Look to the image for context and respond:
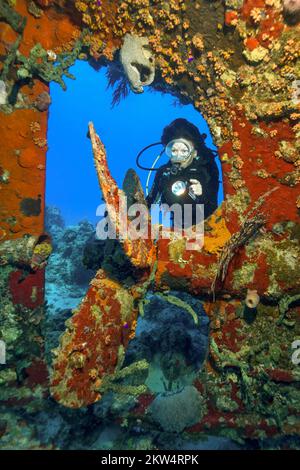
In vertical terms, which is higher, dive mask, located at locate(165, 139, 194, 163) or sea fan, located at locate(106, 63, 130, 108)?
sea fan, located at locate(106, 63, 130, 108)

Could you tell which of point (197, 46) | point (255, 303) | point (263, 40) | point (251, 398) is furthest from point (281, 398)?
point (197, 46)

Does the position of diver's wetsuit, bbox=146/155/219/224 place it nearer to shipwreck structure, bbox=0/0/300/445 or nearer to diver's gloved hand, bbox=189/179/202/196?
diver's gloved hand, bbox=189/179/202/196

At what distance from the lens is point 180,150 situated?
595cm

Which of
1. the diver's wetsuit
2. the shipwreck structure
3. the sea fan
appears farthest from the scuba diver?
the sea fan

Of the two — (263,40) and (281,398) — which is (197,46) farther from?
(281,398)

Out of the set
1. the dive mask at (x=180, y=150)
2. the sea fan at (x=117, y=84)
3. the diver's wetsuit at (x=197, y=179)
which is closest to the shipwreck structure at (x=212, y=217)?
the diver's wetsuit at (x=197, y=179)

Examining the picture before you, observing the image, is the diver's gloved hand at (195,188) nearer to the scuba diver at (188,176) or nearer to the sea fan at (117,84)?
the scuba diver at (188,176)

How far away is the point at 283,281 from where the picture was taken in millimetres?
3941

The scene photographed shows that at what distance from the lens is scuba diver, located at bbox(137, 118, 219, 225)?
5.66m

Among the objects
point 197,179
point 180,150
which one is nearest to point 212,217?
point 197,179

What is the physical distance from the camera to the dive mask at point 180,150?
5910mm

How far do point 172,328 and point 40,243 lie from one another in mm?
3384

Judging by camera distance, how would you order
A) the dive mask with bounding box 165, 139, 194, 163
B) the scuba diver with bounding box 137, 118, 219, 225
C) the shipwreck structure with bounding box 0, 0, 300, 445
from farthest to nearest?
the dive mask with bounding box 165, 139, 194, 163 → the scuba diver with bounding box 137, 118, 219, 225 → the shipwreck structure with bounding box 0, 0, 300, 445


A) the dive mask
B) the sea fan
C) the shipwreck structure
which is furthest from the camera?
the sea fan
